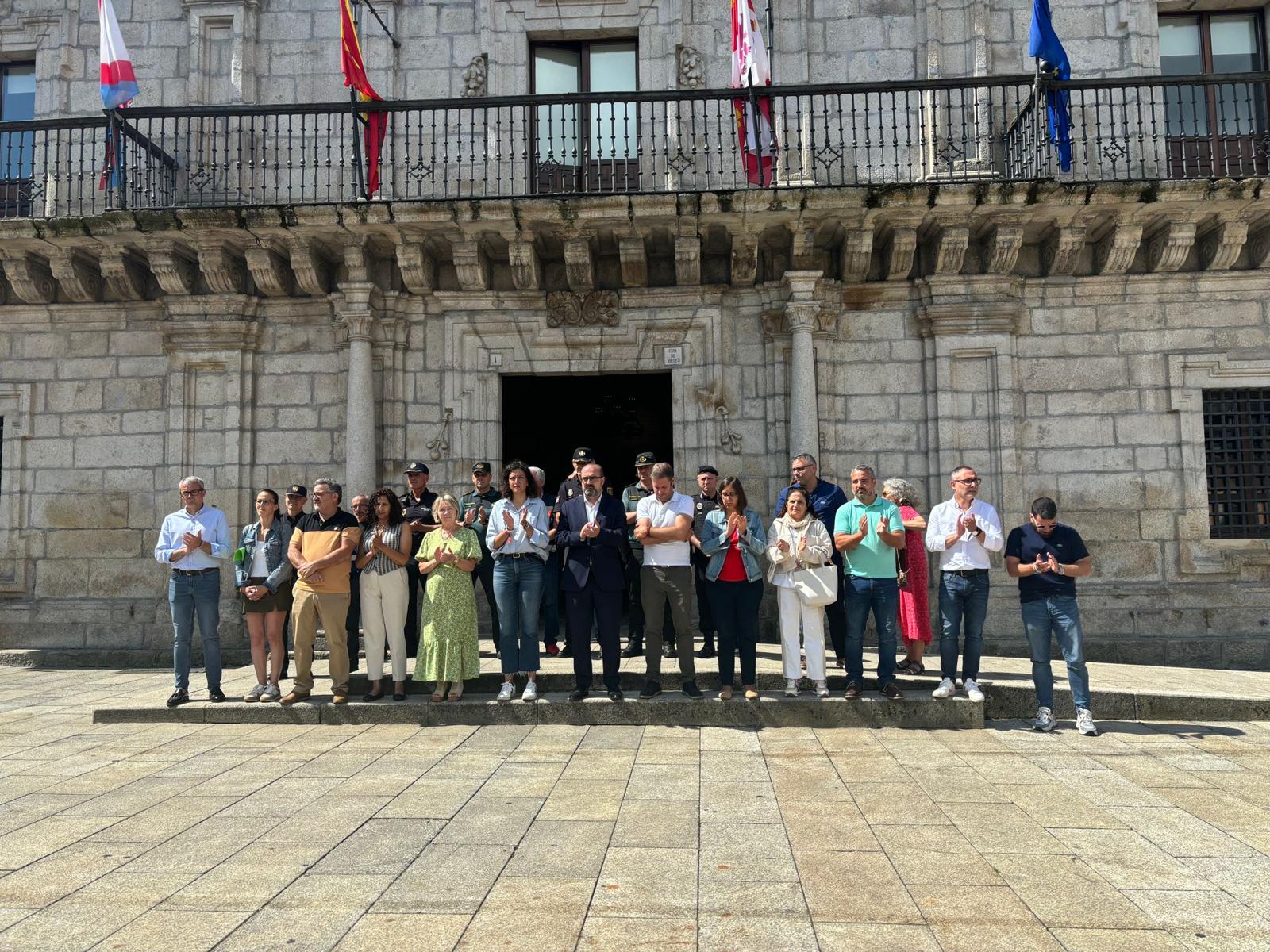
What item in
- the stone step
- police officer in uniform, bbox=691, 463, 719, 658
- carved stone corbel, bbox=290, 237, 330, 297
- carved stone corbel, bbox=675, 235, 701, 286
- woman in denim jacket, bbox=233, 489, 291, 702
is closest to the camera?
the stone step

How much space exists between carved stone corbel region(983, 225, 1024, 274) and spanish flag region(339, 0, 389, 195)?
744 cm

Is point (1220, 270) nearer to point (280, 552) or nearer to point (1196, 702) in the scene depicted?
point (1196, 702)

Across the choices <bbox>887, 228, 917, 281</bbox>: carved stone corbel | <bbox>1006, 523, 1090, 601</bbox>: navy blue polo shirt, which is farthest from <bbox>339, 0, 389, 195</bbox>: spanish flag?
<bbox>1006, 523, 1090, 601</bbox>: navy blue polo shirt

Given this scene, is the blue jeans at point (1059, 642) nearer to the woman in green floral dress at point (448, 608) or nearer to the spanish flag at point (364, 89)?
the woman in green floral dress at point (448, 608)

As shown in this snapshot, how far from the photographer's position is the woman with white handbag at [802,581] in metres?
6.80

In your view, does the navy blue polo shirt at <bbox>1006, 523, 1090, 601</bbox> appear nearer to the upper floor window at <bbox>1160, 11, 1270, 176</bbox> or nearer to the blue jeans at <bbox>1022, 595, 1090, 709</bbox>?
the blue jeans at <bbox>1022, 595, 1090, 709</bbox>

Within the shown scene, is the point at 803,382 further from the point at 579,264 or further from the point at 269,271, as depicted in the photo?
the point at 269,271

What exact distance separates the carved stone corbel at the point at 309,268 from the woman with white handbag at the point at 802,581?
6.76 m

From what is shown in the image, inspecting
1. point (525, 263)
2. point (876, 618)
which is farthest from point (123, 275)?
point (876, 618)

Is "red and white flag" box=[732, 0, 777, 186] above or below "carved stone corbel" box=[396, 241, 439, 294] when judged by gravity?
above

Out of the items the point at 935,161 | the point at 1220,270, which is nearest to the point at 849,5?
the point at 935,161

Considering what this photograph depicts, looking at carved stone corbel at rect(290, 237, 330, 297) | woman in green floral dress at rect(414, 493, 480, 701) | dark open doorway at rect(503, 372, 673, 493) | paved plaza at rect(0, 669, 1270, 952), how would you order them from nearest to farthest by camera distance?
paved plaza at rect(0, 669, 1270, 952), woman in green floral dress at rect(414, 493, 480, 701), carved stone corbel at rect(290, 237, 330, 297), dark open doorway at rect(503, 372, 673, 493)

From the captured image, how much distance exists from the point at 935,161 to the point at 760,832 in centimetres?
906

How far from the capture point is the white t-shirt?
693 cm
